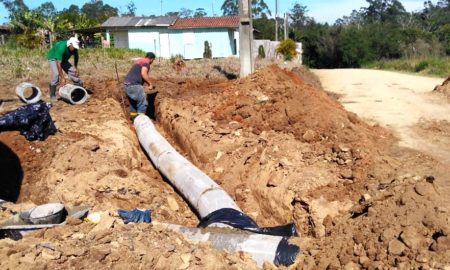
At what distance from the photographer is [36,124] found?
762 cm

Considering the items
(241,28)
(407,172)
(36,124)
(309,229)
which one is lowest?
(309,229)

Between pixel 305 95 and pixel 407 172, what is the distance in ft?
9.58

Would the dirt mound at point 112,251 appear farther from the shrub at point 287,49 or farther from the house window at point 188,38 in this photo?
the house window at point 188,38

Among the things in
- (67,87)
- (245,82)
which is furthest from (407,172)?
(67,87)

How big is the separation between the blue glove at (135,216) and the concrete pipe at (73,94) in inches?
209

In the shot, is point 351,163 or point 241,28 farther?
point 241,28

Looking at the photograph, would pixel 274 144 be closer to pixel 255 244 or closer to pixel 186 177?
pixel 186 177

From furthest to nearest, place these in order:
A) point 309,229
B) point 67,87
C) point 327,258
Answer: point 67,87, point 309,229, point 327,258

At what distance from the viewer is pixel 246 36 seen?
1272 cm

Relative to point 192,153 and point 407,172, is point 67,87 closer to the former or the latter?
point 192,153

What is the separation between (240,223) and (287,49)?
82.3ft

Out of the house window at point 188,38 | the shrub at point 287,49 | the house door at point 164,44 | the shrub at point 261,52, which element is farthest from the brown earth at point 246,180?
the house window at point 188,38

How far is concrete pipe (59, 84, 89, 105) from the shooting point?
9.93 meters

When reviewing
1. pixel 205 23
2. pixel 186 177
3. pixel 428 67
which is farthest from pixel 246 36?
pixel 205 23
